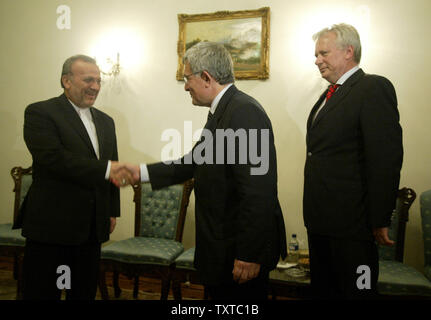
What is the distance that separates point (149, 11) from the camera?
144 inches

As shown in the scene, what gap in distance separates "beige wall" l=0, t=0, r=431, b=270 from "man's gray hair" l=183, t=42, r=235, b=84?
1.88m

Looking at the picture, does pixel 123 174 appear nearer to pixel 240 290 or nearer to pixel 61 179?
pixel 61 179

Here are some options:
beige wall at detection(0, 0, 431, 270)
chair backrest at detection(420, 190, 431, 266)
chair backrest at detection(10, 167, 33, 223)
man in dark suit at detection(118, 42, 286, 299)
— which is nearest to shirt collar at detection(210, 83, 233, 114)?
man in dark suit at detection(118, 42, 286, 299)

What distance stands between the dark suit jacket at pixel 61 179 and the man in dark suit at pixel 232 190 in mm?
624

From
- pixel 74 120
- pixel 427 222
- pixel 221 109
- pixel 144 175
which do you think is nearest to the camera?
pixel 221 109

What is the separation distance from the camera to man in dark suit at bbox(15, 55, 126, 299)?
173 centimetres

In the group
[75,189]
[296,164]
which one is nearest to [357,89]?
[75,189]

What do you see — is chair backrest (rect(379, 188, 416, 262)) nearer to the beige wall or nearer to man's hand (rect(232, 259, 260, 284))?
the beige wall

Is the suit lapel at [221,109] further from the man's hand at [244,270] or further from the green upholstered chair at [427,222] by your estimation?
the green upholstered chair at [427,222]

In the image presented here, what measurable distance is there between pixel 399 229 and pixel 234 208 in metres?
1.92

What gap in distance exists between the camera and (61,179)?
1.76m

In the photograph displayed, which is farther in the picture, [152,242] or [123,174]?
[152,242]

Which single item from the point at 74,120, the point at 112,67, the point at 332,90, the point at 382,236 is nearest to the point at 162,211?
the point at 74,120

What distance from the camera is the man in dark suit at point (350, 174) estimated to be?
150 cm
